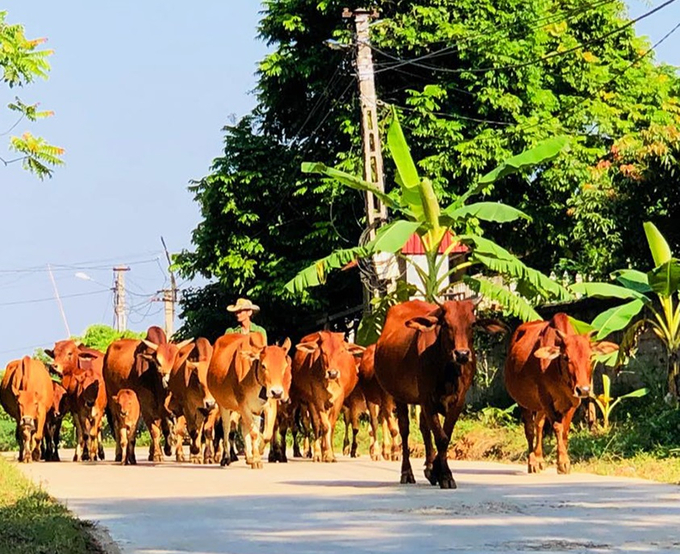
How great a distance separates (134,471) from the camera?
19.2 m

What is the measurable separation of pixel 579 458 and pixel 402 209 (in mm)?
6621

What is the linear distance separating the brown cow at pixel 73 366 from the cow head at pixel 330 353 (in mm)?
5495

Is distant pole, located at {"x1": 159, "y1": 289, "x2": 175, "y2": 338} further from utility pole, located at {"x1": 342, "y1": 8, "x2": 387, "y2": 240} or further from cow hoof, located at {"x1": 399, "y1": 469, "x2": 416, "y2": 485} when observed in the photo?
cow hoof, located at {"x1": 399, "y1": 469, "x2": 416, "y2": 485}

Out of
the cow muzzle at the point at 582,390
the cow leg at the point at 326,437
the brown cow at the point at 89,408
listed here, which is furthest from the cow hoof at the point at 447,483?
the brown cow at the point at 89,408

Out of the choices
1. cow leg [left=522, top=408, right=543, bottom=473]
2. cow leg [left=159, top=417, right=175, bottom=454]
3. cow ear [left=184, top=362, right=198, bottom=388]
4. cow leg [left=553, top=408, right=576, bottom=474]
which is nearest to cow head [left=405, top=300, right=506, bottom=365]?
cow leg [left=553, top=408, right=576, bottom=474]

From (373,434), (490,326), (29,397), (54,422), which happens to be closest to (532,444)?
(490,326)

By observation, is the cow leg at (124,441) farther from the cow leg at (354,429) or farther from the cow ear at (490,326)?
the cow ear at (490,326)

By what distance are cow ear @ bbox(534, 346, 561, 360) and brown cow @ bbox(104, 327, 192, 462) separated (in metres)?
8.54

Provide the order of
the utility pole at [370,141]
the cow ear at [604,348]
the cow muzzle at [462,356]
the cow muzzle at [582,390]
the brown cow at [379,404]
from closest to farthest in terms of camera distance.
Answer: the cow muzzle at [462,356] → the cow muzzle at [582,390] → the cow ear at [604,348] → the brown cow at [379,404] → the utility pole at [370,141]

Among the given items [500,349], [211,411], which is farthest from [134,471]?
[500,349]

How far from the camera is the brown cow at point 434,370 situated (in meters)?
13.7

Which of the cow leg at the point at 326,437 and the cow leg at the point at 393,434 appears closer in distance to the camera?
the cow leg at the point at 326,437

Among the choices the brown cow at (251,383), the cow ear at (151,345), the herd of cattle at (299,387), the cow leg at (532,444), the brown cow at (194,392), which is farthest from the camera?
the cow ear at (151,345)

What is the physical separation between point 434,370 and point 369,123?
1338 centimetres
